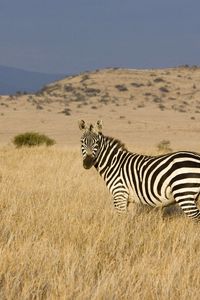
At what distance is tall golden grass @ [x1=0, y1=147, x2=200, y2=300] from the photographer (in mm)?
3805

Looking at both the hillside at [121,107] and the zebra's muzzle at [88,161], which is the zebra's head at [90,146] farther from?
the hillside at [121,107]

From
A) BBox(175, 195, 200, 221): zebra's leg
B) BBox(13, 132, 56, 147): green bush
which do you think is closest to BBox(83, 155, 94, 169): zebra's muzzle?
BBox(175, 195, 200, 221): zebra's leg

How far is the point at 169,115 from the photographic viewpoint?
4928 centimetres

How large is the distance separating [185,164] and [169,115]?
4338cm

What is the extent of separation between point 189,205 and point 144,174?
2.27 ft

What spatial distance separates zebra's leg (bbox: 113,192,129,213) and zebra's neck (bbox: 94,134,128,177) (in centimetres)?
50

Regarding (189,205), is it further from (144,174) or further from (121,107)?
(121,107)

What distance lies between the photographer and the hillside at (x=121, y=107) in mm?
36975

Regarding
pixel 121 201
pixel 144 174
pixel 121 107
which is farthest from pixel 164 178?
pixel 121 107

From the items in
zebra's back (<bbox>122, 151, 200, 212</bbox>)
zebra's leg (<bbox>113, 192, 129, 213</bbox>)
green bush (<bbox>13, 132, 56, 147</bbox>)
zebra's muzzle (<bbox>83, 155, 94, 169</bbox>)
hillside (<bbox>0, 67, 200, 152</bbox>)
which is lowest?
zebra's leg (<bbox>113, 192, 129, 213</bbox>)

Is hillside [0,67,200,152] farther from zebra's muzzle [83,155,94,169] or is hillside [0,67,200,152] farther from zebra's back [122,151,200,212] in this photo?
zebra's back [122,151,200,212]

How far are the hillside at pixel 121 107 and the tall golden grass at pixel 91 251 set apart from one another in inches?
629

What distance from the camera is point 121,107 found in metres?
53.1

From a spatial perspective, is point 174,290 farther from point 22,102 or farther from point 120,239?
point 22,102
